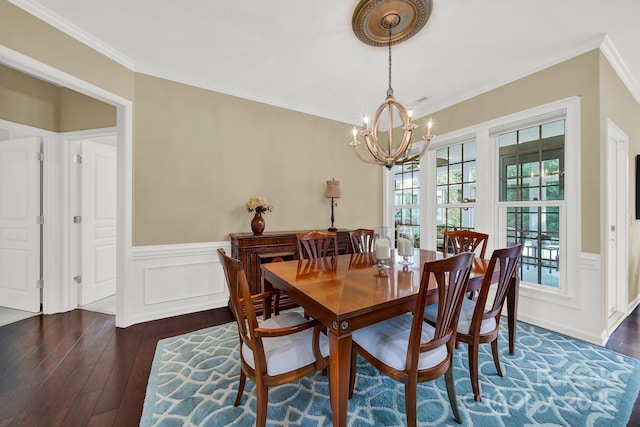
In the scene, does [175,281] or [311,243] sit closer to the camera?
[311,243]

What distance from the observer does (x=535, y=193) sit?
287 centimetres

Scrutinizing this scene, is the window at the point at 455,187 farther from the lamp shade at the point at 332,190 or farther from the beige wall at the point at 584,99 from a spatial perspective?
the lamp shade at the point at 332,190

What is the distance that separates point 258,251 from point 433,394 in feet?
6.75

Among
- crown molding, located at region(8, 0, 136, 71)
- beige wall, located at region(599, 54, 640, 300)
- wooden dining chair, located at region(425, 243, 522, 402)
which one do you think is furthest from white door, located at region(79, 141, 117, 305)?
beige wall, located at region(599, 54, 640, 300)

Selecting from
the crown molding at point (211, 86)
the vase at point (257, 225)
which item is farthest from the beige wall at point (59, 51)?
the vase at point (257, 225)

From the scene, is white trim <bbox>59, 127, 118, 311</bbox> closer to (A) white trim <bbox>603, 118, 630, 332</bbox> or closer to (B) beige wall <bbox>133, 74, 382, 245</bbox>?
(B) beige wall <bbox>133, 74, 382, 245</bbox>

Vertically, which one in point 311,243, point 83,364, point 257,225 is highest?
point 257,225

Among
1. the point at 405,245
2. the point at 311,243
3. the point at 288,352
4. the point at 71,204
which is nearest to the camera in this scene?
the point at 288,352

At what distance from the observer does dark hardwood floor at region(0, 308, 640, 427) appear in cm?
155

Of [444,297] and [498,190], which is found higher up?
[498,190]

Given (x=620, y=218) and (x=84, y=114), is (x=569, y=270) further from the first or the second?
(x=84, y=114)

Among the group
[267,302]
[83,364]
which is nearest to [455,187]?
[267,302]

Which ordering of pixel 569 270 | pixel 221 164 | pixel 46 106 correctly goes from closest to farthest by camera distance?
pixel 569 270, pixel 46 106, pixel 221 164

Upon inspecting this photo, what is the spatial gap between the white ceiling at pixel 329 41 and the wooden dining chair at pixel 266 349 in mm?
1954
